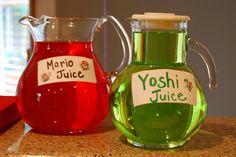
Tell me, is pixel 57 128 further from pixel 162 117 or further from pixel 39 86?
pixel 162 117

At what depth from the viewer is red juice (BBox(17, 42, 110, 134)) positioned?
59cm

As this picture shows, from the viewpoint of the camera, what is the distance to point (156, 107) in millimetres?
516

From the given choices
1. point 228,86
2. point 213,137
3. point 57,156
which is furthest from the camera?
point 228,86

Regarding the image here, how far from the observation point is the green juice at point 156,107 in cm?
52

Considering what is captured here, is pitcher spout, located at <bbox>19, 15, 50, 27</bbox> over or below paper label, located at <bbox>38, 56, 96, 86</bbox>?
over

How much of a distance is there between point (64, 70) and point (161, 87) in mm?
157

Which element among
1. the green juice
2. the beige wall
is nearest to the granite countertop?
the green juice

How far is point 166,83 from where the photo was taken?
526 mm

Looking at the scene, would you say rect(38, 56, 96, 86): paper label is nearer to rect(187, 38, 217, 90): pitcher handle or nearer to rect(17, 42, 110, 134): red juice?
rect(17, 42, 110, 134): red juice

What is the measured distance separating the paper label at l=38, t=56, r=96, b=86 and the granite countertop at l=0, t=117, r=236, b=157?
0.08 metres

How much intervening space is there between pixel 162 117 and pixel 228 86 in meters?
2.00

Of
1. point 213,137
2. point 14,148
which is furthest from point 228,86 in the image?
point 14,148

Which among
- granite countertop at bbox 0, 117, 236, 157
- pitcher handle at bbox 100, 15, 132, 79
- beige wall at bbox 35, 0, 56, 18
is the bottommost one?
granite countertop at bbox 0, 117, 236, 157

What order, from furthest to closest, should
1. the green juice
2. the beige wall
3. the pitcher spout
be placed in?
1. the beige wall
2. the pitcher spout
3. the green juice
